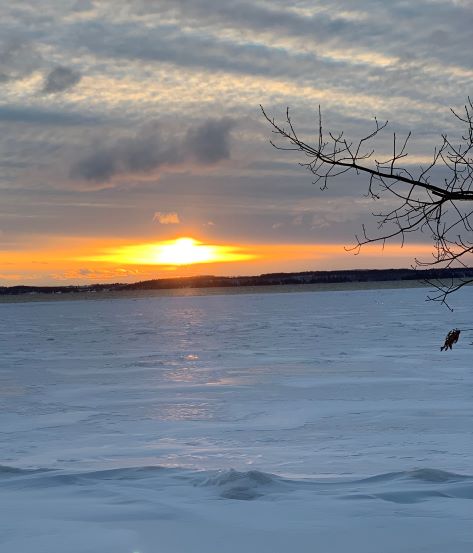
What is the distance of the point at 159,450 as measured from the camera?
959 centimetres

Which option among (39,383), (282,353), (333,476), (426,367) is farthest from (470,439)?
(282,353)

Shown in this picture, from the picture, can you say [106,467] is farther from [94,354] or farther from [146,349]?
[146,349]

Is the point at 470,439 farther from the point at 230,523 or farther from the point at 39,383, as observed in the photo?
the point at 39,383

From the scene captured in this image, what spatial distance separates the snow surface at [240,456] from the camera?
592cm

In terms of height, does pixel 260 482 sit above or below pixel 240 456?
above

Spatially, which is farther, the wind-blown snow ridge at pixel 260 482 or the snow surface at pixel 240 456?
the wind-blown snow ridge at pixel 260 482

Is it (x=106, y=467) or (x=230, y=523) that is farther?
(x=106, y=467)

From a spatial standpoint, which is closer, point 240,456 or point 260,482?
point 260,482

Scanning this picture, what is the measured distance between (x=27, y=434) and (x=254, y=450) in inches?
131

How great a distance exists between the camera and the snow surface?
5.92 m

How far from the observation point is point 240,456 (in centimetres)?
918

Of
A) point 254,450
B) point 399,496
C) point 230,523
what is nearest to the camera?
point 230,523

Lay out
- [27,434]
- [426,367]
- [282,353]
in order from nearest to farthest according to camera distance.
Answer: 1. [27,434]
2. [426,367]
3. [282,353]

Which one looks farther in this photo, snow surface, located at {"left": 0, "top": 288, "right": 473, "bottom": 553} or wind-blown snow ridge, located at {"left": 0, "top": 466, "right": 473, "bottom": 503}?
wind-blown snow ridge, located at {"left": 0, "top": 466, "right": 473, "bottom": 503}
